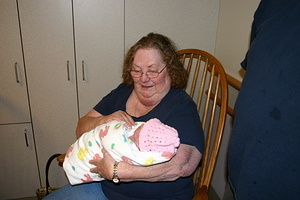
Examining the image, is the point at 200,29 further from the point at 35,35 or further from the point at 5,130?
the point at 5,130

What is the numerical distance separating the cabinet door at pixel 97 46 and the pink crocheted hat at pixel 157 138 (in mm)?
1063

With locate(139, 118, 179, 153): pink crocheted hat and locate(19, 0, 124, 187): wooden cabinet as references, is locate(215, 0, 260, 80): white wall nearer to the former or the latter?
locate(19, 0, 124, 187): wooden cabinet

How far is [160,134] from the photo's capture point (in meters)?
0.76

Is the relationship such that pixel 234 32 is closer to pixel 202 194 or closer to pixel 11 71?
pixel 202 194

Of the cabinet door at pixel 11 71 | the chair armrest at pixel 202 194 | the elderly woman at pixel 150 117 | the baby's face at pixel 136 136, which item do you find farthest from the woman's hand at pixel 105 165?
the cabinet door at pixel 11 71

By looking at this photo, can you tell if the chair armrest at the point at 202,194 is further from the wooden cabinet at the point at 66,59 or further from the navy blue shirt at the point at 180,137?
the wooden cabinet at the point at 66,59

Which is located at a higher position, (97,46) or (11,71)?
(97,46)

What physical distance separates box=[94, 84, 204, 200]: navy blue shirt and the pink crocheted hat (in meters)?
0.23

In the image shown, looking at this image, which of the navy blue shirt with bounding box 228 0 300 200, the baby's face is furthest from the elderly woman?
the navy blue shirt with bounding box 228 0 300 200

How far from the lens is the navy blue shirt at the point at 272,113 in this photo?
22.7 inches

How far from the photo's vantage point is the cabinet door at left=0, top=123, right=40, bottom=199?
179cm

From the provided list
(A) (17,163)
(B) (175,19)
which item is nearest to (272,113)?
(B) (175,19)

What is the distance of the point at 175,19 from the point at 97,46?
590mm

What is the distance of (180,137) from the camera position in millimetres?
1000
